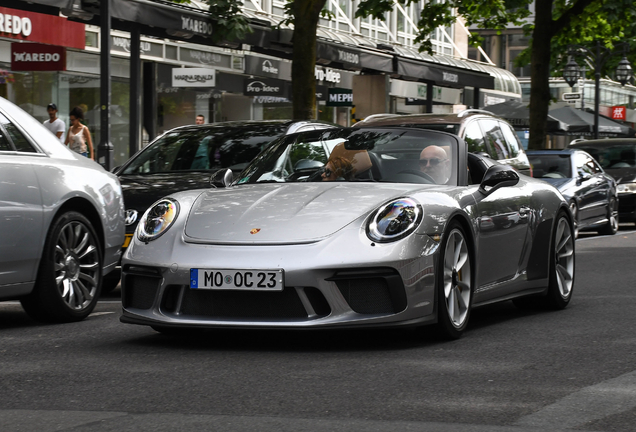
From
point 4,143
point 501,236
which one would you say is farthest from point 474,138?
point 4,143

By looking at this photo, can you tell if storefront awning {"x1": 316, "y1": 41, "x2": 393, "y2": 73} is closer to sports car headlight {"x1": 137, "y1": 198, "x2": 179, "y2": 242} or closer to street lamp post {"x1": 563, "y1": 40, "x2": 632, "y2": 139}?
street lamp post {"x1": 563, "y1": 40, "x2": 632, "y2": 139}

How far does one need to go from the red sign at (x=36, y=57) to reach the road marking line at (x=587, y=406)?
750 inches

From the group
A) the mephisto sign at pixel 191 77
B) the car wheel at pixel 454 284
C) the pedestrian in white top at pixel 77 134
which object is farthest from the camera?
the mephisto sign at pixel 191 77

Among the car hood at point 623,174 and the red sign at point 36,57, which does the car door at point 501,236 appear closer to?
the car hood at point 623,174

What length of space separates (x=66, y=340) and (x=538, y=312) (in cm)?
338

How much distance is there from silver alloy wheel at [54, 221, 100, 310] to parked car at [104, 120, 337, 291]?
235cm

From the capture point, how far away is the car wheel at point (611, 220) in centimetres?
1953

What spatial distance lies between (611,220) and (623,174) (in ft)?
9.88

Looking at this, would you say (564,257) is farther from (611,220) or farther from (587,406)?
(611,220)

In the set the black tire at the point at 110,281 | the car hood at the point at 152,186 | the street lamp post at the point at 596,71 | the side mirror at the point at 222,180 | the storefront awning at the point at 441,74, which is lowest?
the black tire at the point at 110,281

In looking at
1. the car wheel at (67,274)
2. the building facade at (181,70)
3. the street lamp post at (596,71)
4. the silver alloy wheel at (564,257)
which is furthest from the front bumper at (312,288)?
the street lamp post at (596,71)

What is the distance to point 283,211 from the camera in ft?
21.6

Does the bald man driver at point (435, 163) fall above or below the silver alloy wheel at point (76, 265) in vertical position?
above

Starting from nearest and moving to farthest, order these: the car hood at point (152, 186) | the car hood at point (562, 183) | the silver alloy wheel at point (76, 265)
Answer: the silver alloy wheel at point (76, 265), the car hood at point (152, 186), the car hood at point (562, 183)
